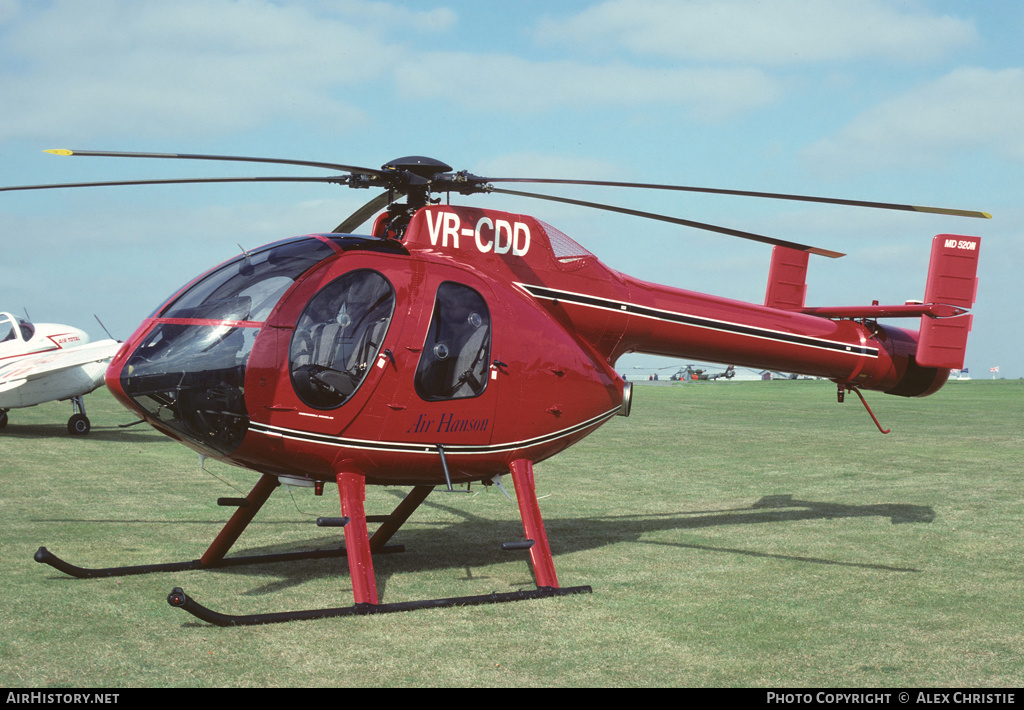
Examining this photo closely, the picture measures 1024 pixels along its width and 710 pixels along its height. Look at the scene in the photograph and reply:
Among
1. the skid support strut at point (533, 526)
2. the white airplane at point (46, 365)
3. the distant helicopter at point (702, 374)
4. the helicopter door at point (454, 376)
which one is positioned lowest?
the distant helicopter at point (702, 374)

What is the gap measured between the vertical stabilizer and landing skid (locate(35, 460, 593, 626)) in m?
4.74

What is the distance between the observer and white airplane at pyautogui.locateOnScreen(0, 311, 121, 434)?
813 inches

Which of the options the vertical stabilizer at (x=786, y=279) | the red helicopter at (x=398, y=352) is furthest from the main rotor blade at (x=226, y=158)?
the vertical stabilizer at (x=786, y=279)

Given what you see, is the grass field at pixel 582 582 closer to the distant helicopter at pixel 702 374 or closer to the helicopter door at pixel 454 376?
the helicopter door at pixel 454 376

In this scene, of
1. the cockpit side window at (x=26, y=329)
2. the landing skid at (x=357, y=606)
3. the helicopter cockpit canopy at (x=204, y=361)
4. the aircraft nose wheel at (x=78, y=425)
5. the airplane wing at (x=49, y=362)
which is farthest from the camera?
the cockpit side window at (x=26, y=329)

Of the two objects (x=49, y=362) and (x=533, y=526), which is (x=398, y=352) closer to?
(x=533, y=526)

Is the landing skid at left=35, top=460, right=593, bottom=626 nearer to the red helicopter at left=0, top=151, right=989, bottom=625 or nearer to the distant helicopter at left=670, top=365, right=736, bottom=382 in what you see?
the red helicopter at left=0, top=151, right=989, bottom=625

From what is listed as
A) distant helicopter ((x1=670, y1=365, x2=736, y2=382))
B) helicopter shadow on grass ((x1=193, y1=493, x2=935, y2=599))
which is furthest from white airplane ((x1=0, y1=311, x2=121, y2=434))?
distant helicopter ((x1=670, y1=365, x2=736, y2=382))

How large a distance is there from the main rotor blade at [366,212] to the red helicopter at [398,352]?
0.02 meters

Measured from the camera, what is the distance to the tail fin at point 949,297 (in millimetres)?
10711

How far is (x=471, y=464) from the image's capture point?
8.18 metres

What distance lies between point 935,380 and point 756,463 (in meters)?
6.42
